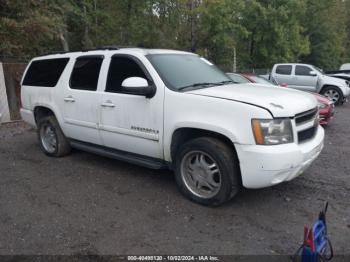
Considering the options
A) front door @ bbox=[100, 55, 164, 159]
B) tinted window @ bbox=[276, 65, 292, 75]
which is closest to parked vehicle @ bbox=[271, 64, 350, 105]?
tinted window @ bbox=[276, 65, 292, 75]

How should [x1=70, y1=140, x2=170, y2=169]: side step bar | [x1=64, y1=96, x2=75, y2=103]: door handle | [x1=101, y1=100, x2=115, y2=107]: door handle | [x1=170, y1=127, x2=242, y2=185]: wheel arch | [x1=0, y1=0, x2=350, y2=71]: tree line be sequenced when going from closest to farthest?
[x1=170, y1=127, x2=242, y2=185]: wheel arch < [x1=70, y1=140, x2=170, y2=169]: side step bar < [x1=101, y1=100, x2=115, y2=107]: door handle < [x1=64, y1=96, x2=75, y2=103]: door handle < [x1=0, y1=0, x2=350, y2=71]: tree line

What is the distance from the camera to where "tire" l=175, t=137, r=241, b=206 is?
375cm

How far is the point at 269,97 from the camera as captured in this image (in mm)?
3766

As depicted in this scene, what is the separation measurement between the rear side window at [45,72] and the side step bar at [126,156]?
1.14 meters

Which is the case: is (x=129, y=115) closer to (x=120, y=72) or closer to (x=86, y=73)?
(x=120, y=72)

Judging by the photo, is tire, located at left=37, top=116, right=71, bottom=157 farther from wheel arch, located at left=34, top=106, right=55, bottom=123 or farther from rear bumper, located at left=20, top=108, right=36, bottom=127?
rear bumper, located at left=20, top=108, right=36, bottom=127

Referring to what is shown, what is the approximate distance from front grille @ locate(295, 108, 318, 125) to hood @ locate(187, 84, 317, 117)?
5 cm

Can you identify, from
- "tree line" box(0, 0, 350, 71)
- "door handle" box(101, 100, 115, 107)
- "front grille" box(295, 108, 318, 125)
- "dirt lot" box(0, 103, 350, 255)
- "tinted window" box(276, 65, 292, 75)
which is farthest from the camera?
"tinted window" box(276, 65, 292, 75)

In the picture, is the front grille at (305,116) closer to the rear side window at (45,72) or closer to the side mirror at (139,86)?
the side mirror at (139,86)

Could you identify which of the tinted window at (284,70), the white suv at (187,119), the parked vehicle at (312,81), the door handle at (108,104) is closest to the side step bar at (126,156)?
the white suv at (187,119)

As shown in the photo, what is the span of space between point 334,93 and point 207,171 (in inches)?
483

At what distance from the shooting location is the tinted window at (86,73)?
16.4 ft

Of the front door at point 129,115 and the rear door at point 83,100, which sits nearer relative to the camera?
the front door at point 129,115

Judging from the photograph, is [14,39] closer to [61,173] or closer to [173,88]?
[61,173]
